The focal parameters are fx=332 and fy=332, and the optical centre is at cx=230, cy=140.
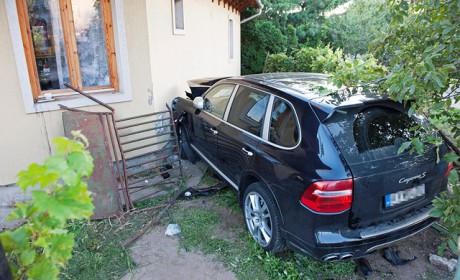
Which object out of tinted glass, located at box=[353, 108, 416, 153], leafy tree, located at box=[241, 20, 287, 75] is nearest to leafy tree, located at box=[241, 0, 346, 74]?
leafy tree, located at box=[241, 20, 287, 75]

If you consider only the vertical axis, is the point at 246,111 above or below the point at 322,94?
below

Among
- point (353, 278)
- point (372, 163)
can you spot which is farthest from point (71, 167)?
point (353, 278)

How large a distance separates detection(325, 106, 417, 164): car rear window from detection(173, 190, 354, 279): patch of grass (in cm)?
118

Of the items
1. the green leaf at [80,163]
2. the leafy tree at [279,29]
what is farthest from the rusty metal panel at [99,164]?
the leafy tree at [279,29]

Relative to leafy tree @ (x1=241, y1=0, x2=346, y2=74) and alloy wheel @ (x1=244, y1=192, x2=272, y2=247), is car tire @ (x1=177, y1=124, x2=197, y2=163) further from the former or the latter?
leafy tree @ (x1=241, y1=0, x2=346, y2=74)

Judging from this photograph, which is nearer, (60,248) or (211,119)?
(60,248)

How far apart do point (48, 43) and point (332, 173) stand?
401 centimetres

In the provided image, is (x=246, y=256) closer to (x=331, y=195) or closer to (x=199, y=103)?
(x=331, y=195)

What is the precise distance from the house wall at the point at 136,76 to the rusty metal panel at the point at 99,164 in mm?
535

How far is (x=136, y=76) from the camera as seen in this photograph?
Result: 5043 millimetres

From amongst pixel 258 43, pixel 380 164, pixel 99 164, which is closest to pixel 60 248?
pixel 380 164

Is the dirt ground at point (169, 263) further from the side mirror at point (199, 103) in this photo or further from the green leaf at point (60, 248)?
the green leaf at point (60, 248)

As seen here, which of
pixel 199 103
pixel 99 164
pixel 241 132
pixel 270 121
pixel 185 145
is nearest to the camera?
pixel 270 121

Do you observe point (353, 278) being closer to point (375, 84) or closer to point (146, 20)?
point (375, 84)
